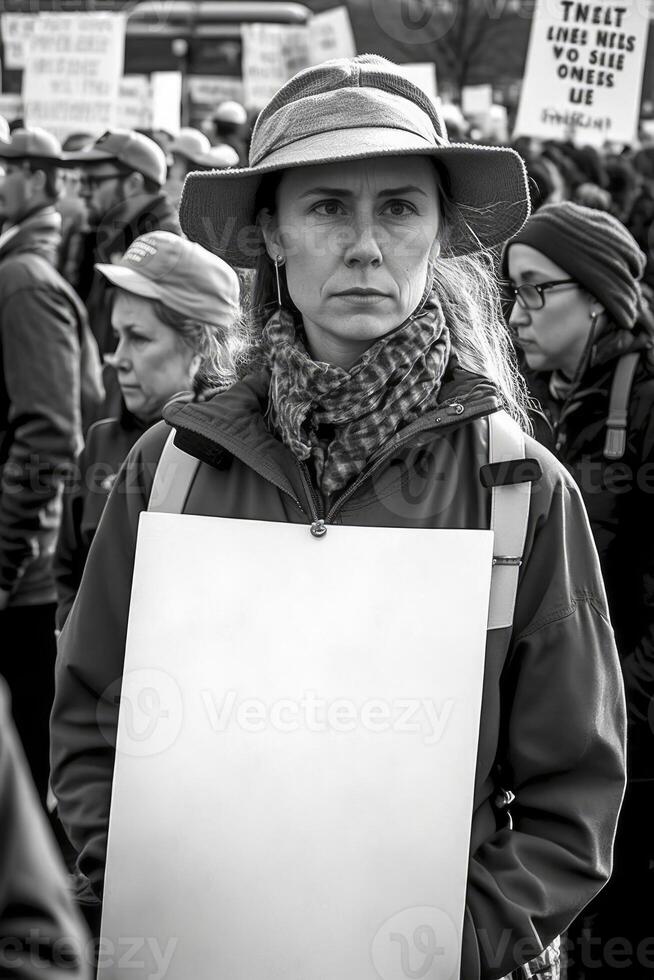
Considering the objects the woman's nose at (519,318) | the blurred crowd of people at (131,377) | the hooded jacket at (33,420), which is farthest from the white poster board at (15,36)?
the woman's nose at (519,318)

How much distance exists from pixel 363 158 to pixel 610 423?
5.96 ft

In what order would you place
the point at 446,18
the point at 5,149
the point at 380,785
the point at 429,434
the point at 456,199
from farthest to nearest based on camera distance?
the point at 446,18, the point at 5,149, the point at 456,199, the point at 429,434, the point at 380,785

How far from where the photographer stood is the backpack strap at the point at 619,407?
3.43 metres

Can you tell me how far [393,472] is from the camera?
1881 mm

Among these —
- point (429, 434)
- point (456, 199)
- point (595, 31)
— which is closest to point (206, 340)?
point (456, 199)

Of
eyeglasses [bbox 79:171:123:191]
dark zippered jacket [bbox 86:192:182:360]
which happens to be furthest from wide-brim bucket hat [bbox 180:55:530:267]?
eyeglasses [bbox 79:171:123:191]

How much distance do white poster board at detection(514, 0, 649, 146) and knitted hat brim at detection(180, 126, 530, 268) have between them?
5.55m

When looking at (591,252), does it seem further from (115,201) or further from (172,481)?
(115,201)

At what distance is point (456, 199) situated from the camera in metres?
2.09

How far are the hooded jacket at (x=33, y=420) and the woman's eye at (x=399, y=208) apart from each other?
2591mm

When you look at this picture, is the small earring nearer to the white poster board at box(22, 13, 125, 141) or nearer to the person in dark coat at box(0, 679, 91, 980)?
the person in dark coat at box(0, 679, 91, 980)

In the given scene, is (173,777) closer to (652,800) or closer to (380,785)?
(380,785)

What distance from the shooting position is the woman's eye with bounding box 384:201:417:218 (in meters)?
1.93

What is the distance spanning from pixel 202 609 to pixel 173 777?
235 millimetres
